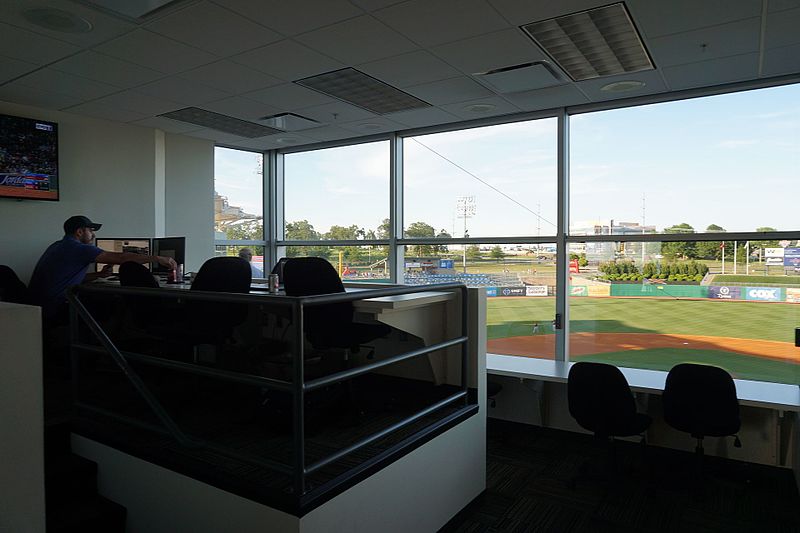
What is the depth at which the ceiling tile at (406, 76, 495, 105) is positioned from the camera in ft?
13.5

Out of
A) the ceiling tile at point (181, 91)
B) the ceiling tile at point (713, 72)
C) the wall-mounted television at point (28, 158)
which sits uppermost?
the ceiling tile at point (181, 91)

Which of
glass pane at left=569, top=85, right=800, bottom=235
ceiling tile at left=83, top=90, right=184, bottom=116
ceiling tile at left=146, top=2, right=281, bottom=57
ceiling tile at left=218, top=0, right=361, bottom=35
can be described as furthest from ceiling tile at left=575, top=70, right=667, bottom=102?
ceiling tile at left=83, top=90, right=184, bottom=116

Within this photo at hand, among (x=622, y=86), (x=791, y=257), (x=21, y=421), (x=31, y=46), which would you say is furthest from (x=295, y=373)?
(x=791, y=257)

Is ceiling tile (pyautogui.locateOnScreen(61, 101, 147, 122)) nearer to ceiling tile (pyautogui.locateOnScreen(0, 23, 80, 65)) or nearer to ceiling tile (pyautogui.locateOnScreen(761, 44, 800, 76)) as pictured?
ceiling tile (pyautogui.locateOnScreen(0, 23, 80, 65))

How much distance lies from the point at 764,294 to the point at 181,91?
5024 millimetres

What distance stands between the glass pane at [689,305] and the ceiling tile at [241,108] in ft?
10.5

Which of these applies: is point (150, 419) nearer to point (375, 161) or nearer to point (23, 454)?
point (23, 454)

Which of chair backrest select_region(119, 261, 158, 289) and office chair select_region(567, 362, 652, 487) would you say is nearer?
chair backrest select_region(119, 261, 158, 289)

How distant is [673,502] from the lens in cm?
309

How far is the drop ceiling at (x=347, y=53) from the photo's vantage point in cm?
288

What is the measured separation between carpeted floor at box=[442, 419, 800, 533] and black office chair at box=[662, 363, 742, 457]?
322 mm

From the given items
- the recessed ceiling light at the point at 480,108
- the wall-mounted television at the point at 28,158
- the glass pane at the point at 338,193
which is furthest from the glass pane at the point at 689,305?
the wall-mounted television at the point at 28,158

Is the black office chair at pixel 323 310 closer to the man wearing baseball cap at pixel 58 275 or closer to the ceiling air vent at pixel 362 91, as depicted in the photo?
the man wearing baseball cap at pixel 58 275

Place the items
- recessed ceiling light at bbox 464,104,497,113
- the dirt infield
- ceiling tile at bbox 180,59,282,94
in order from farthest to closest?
recessed ceiling light at bbox 464,104,497,113 → the dirt infield → ceiling tile at bbox 180,59,282,94
